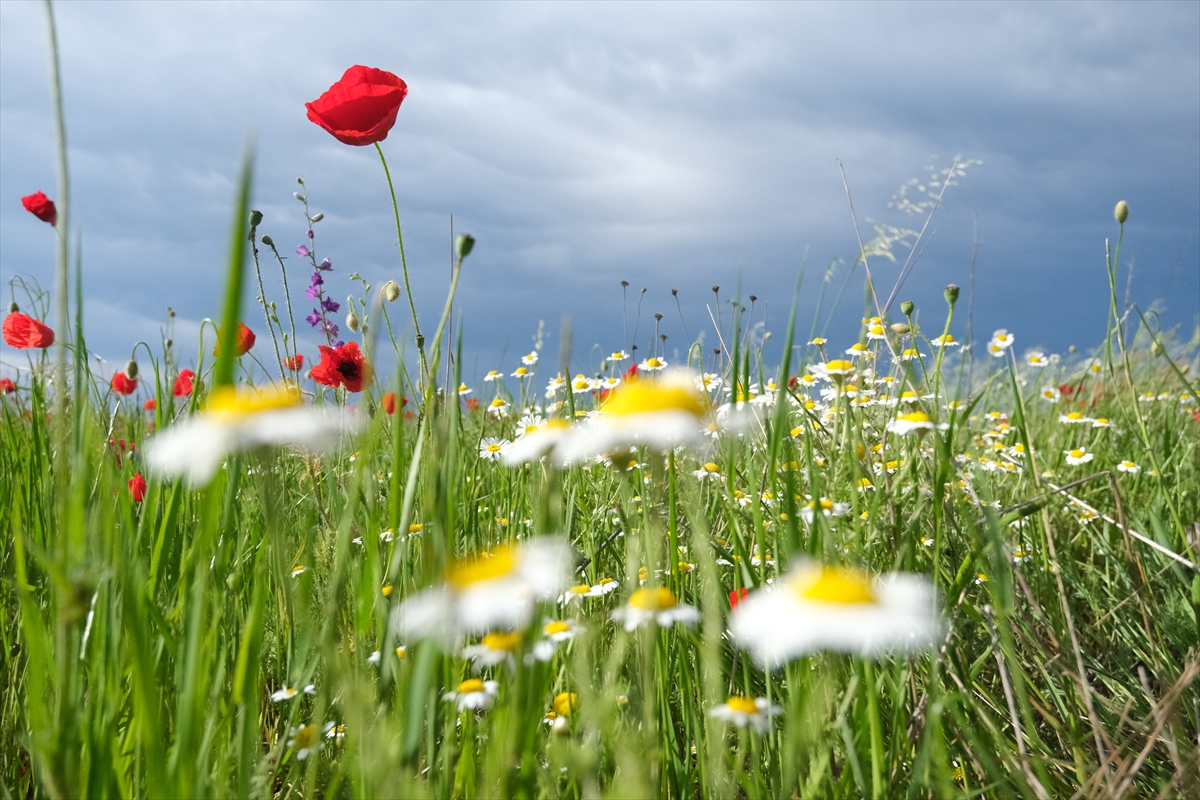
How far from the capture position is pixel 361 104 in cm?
182

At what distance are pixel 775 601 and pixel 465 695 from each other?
511 mm

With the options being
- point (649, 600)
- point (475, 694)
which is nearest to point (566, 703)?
point (475, 694)

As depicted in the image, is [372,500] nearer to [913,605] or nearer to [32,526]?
[913,605]

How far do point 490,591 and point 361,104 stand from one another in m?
1.50

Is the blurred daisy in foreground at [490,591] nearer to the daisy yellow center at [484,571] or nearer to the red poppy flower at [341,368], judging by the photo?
the daisy yellow center at [484,571]

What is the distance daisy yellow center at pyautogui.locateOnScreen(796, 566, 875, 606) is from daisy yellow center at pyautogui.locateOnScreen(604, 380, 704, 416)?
0.19 meters

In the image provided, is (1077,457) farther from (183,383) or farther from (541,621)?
(183,383)

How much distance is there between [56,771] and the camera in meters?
0.72

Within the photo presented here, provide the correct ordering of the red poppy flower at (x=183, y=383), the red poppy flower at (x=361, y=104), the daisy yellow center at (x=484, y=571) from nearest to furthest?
the daisy yellow center at (x=484, y=571) → the red poppy flower at (x=361, y=104) → the red poppy flower at (x=183, y=383)

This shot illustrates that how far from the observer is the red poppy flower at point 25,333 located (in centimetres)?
252

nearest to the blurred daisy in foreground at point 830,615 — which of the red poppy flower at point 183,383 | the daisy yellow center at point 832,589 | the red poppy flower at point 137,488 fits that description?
the daisy yellow center at point 832,589

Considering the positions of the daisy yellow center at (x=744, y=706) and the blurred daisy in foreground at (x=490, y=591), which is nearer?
the blurred daisy in foreground at (x=490, y=591)

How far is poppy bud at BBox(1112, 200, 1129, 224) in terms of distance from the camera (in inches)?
84.7

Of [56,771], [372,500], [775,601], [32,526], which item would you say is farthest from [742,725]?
[32,526]
